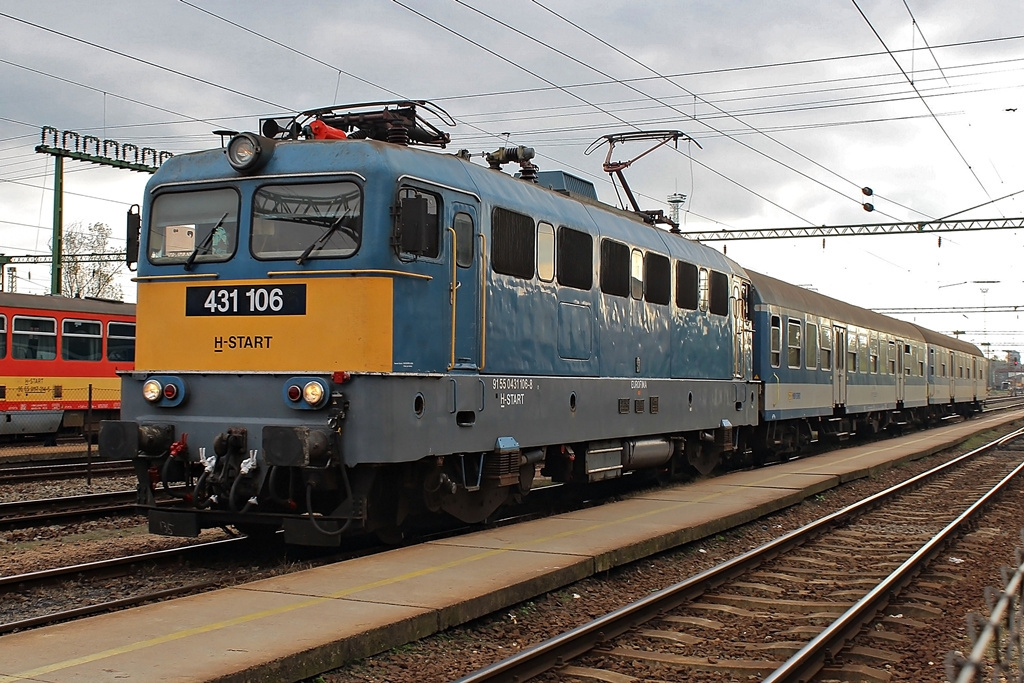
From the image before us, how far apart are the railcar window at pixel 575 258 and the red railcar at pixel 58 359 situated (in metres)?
13.4

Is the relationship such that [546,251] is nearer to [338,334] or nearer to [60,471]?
[338,334]

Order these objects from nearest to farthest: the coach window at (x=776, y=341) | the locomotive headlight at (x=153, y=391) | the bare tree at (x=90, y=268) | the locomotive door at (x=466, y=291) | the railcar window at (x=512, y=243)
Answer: the locomotive headlight at (x=153, y=391) < the locomotive door at (x=466, y=291) < the railcar window at (x=512, y=243) < the coach window at (x=776, y=341) < the bare tree at (x=90, y=268)

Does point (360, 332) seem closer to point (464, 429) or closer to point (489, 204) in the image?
point (464, 429)

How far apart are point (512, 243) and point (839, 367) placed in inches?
648

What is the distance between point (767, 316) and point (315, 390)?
13.0m

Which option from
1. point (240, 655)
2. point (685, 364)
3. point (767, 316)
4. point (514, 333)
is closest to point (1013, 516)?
point (685, 364)

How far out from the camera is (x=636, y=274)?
13.9m

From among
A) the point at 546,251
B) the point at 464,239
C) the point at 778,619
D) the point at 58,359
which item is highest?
the point at 546,251

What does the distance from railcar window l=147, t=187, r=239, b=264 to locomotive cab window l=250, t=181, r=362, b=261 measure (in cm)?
29

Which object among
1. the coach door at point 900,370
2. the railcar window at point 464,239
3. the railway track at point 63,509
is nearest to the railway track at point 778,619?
the railcar window at point 464,239

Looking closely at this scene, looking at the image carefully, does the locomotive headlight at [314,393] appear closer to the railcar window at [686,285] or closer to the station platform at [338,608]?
the station platform at [338,608]

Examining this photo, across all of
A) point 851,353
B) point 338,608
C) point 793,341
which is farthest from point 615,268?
point 851,353

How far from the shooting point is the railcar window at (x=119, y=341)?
24703 millimetres

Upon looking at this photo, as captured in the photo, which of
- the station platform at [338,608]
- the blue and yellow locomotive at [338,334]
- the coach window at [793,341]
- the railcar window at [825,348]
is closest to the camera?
the station platform at [338,608]
